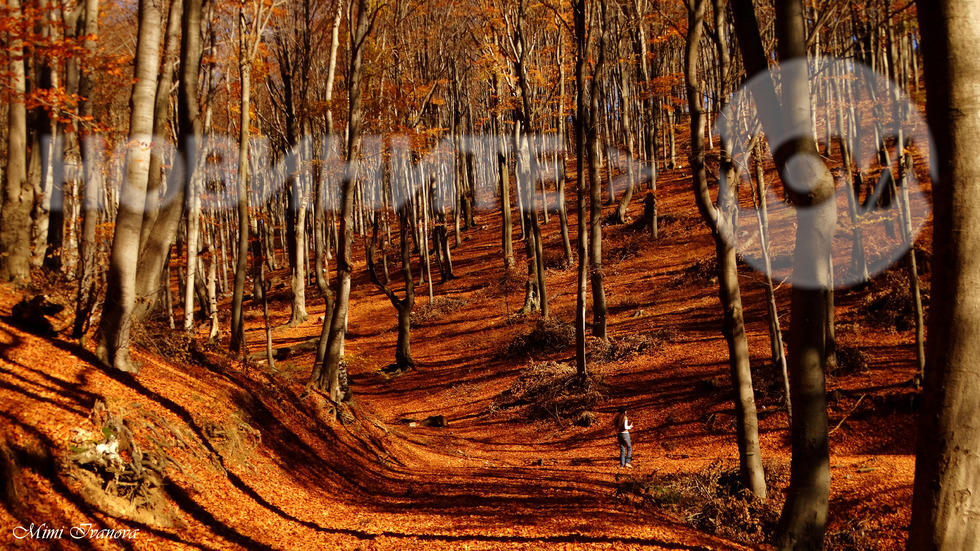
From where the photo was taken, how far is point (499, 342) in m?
21.5

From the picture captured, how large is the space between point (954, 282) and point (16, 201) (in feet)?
41.9

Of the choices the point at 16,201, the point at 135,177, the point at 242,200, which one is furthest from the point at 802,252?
the point at 16,201

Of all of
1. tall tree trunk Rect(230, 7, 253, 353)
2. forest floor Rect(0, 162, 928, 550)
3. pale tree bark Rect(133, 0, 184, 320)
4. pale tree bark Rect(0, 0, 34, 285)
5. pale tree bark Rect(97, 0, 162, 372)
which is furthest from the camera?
tall tree trunk Rect(230, 7, 253, 353)

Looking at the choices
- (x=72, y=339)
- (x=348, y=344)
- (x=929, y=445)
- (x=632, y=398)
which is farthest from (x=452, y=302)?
(x=929, y=445)

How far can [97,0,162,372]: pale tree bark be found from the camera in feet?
22.6

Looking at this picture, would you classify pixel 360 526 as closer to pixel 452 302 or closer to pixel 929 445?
pixel 929 445

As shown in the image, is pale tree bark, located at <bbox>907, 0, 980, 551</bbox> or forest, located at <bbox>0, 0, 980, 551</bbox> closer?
pale tree bark, located at <bbox>907, 0, 980, 551</bbox>

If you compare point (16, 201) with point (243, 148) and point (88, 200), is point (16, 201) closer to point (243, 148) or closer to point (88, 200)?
point (88, 200)

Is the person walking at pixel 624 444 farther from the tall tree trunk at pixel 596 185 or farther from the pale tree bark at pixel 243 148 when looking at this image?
the pale tree bark at pixel 243 148

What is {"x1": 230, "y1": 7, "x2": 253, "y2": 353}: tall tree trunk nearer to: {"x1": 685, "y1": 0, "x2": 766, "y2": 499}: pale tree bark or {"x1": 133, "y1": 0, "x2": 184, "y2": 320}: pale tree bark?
{"x1": 133, "y1": 0, "x2": 184, "y2": 320}: pale tree bark

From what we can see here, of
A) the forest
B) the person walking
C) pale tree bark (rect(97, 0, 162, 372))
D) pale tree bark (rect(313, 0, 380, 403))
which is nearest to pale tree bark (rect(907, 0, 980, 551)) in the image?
the forest

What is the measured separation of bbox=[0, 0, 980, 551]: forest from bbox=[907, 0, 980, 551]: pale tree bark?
0.04ft

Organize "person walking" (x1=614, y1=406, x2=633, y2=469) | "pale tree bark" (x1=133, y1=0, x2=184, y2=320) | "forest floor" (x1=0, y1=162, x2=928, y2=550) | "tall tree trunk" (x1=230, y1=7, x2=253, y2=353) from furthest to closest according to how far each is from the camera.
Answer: "tall tree trunk" (x1=230, y1=7, x2=253, y2=353) < "person walking" (x1=614, y1=406, x2=633, y2=469) < "pale tree bark" (x1=133, y1=0, x2=184, y2=320) < "forest floor" (x1=0, y1=162, x2=928, y2=550)

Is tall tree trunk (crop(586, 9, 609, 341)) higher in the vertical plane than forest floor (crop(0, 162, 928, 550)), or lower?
higher
